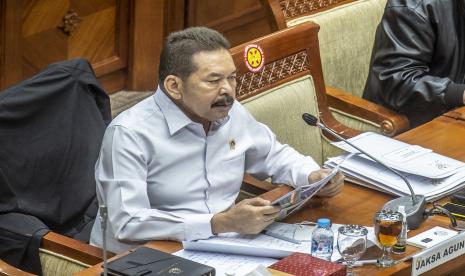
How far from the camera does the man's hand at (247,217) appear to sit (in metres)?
3.08

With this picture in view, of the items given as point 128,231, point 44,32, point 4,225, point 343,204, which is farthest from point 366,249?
point 44,32

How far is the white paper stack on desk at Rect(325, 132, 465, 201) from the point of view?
3531mm

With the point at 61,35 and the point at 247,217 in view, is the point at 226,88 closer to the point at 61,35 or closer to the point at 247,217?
the point at 247,217

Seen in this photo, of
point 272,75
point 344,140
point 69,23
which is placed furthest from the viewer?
point 69,23

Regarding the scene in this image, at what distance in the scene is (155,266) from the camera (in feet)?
9.21

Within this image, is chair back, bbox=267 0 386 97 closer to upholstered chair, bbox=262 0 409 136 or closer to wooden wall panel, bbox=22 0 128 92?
upholstered chair, bbox=262 0 409 136

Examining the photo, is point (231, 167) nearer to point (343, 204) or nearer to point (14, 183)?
point (343, 204)

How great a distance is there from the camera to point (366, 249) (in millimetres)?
3094

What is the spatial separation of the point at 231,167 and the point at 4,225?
0.69m

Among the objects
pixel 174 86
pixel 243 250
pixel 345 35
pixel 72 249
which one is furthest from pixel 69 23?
pixel 243 250

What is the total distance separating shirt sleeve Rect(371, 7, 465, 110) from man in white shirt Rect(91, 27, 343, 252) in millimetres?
991

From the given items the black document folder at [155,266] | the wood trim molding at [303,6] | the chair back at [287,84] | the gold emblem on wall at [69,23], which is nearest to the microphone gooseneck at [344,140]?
the chair back at [287,84]

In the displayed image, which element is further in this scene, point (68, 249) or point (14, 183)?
point (14, 183)

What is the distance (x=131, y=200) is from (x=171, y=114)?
0.30 meters
